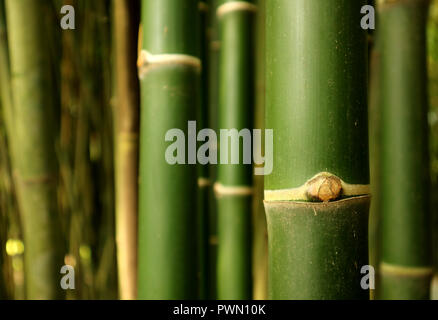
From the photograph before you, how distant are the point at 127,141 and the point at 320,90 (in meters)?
0.28

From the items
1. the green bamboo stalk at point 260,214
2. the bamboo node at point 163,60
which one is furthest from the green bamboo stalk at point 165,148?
the green bamboo stalk at point 260,214

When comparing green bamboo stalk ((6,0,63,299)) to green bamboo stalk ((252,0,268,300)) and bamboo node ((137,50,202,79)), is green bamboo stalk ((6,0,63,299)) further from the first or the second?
green bamboo stalk ((252,0,268,300))

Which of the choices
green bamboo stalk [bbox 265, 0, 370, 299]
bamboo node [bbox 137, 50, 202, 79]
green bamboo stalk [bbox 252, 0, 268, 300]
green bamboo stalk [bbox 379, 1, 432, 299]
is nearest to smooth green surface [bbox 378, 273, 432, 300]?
green bamboo stalk [bbox 379, 1, 432, 299]

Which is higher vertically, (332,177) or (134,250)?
(332,177)

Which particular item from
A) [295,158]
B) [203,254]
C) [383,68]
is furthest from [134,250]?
[383,68]

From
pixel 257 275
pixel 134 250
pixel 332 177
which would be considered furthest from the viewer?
pixel 257 275

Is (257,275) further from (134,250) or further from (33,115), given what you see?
(33,115)

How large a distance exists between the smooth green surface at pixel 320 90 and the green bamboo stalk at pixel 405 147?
26cm

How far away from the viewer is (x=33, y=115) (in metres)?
0.44

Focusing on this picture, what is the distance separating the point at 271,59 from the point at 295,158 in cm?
8

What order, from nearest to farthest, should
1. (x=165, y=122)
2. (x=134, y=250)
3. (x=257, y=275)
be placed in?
1. (x=165, y=122)
2. (x=134, y=250)
3. (x=257, y=275)

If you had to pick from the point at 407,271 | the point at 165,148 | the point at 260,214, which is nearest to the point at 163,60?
the point at 165,148

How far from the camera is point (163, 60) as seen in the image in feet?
1.28

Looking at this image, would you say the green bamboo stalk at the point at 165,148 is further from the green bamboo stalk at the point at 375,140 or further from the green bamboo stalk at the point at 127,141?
the green bamboo stalk at the point at 375,140
